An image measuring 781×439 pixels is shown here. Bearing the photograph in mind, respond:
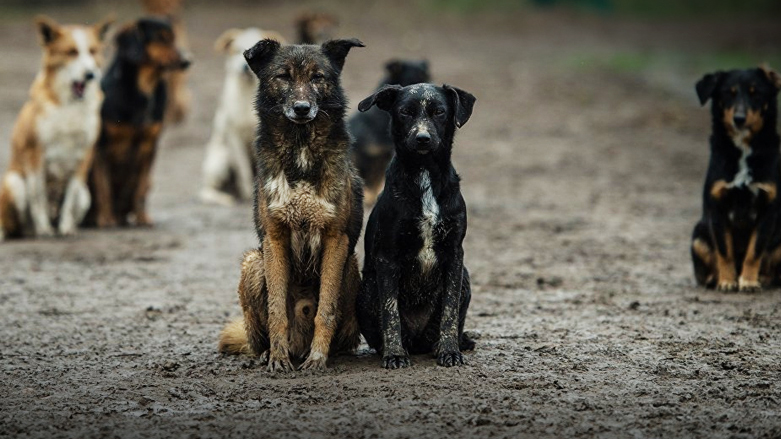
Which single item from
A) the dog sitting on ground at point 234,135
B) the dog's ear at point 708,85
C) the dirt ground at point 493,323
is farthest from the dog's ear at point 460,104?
the dog sitting on ground at point 234,135

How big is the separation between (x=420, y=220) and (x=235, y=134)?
757 cm

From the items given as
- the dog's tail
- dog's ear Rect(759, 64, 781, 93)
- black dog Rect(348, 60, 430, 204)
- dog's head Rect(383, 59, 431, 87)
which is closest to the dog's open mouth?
black dog Rect(348, 60, 430, 204)

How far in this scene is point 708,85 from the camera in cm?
787

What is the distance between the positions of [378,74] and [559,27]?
9.30 meters

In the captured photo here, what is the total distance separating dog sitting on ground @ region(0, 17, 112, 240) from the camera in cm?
1059

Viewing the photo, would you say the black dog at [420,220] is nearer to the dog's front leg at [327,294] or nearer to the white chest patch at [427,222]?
the white chest patch at [427,222]

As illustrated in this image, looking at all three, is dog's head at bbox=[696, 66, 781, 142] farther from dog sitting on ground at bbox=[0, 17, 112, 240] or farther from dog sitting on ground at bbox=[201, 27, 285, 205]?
dog sitting on ground at bbox=[201, 27, 285, 205]

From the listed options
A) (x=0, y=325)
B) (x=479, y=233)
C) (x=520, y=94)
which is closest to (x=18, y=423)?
(x=0, y=325)

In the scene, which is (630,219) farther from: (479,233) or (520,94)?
(520,94)

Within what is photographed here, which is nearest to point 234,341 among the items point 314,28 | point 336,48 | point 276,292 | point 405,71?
point 276,292

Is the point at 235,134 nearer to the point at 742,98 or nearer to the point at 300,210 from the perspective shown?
the point at 742,98

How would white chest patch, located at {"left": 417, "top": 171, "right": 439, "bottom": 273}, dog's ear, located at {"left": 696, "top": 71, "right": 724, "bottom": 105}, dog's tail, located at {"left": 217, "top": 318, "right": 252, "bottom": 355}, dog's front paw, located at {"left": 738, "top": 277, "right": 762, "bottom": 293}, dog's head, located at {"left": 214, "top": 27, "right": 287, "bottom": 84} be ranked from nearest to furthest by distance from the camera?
white chest patch, located at {"left": 417, "top": 171, "right": 439, "bottom": 273}
dog's tail, located at {"left": 217, "top": 318, "right": 252, "bottom": 355}
dog's front paw, located at {"left": 738, "top": 277, "right": 762, "bottom": 293}
dog's ear, located at {"left": 696, "top": 71, "right": 724, "bottom": 105}
dog's head, located at {"left": 214, "top": 27, "right": 287, "bottom": 84}

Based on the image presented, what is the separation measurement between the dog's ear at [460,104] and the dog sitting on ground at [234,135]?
23.3 feet

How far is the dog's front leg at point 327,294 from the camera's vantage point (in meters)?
5.77
